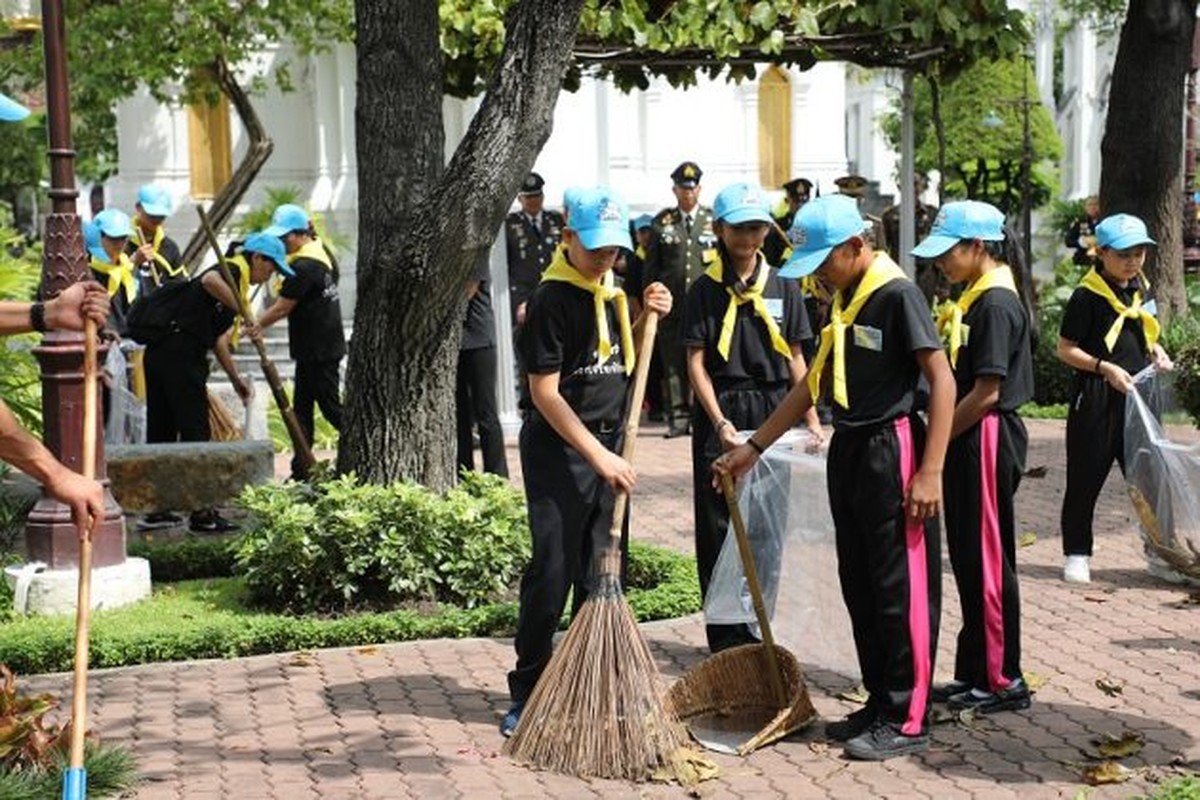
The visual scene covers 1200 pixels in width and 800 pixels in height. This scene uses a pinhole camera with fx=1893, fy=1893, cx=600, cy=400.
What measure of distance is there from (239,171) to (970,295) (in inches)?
558

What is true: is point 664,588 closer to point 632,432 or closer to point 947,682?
point 947,682

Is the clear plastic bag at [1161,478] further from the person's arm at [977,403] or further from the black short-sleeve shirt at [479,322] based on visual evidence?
the black short-sleeve shirt at [479,322]

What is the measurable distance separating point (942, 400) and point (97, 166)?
3153 centimetres

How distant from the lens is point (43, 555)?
353 inches

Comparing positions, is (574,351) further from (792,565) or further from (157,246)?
(157,246)

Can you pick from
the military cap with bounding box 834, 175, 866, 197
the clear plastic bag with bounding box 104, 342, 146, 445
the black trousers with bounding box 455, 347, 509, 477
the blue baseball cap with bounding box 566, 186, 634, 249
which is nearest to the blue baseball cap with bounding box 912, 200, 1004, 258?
the blue baseball cap with bounding box 566, 186, 634, 249

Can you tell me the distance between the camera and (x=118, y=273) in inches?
510

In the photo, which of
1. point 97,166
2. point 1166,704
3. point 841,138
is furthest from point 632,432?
point 97,166

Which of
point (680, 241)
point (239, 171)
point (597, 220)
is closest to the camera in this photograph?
point (597, 220)

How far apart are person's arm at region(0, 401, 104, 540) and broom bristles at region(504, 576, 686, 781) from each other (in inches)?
68.2

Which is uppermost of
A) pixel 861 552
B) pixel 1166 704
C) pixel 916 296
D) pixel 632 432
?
pixel 916 296

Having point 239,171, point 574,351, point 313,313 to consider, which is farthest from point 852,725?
point 239,171

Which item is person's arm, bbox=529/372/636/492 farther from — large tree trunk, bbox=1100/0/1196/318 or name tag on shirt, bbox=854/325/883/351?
large tree trunk, bbox=1100/0/1196/318

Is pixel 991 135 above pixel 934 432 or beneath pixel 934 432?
above
